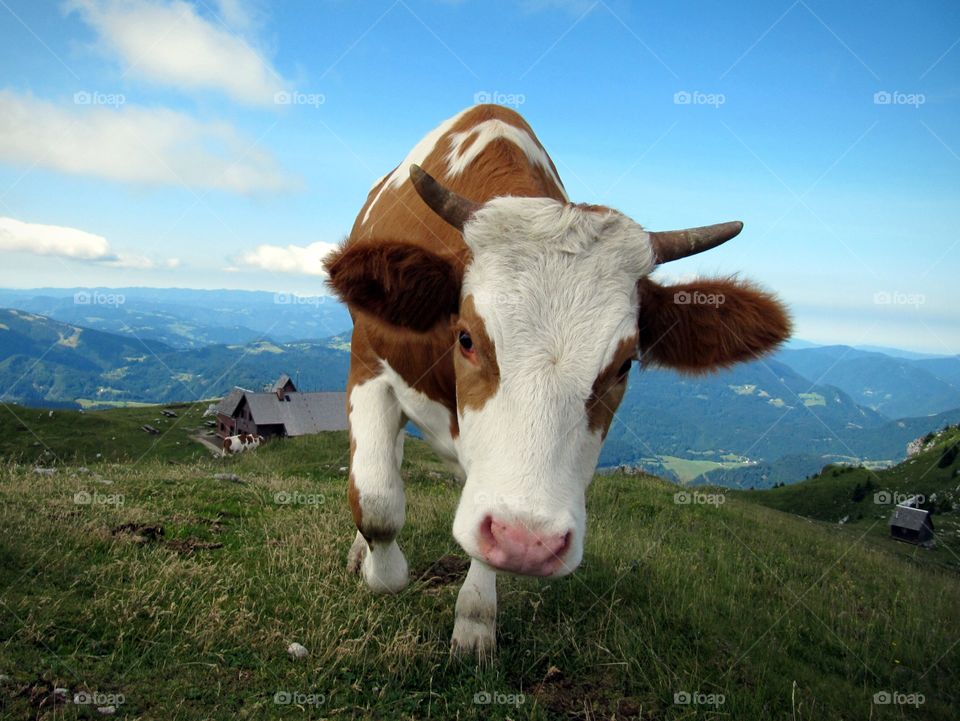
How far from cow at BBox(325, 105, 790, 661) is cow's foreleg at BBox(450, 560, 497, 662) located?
0.04 feet

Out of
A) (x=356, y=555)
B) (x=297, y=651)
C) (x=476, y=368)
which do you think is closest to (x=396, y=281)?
(x=476, y=368)

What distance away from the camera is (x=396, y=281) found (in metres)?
3.91

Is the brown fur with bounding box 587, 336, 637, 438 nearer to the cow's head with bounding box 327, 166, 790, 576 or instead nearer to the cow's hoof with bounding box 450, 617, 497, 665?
the cow's head with bounding box 327, 166, 790, 576

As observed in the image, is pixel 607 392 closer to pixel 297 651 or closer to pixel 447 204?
pixel 447 204

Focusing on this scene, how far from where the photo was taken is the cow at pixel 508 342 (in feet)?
10.4

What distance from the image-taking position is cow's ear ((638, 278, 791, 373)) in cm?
430

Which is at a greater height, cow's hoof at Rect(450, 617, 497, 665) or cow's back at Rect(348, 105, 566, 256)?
cow's back at Rect(348, 105, 566, 256)

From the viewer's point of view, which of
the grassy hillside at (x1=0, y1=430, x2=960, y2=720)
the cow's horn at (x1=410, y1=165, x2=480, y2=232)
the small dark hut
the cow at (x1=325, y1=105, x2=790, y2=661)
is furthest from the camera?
the small dark hut

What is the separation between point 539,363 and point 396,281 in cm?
111

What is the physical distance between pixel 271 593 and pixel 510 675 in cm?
187

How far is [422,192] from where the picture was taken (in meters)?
4.04

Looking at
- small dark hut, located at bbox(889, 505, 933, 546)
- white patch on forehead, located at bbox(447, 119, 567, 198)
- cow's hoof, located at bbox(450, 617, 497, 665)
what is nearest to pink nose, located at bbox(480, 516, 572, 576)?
cow's hoof, located at bbox(450, 617, 497, 665)

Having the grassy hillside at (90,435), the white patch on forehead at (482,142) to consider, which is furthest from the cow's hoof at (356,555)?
the grassy hillside at (90,435)

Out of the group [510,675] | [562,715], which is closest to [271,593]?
[510,675]
